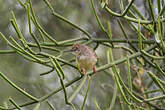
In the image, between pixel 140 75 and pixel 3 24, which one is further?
pixel 3 24

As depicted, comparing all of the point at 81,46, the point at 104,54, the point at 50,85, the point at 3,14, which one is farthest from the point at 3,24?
the point at 81,46

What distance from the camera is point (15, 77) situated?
3.64 meters

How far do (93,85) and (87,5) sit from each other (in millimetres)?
1136

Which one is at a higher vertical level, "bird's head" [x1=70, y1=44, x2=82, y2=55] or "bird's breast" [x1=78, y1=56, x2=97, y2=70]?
"bird's head" [x1=70, y1=44, x2=82, y2=55]

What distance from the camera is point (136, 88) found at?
9.12 ft

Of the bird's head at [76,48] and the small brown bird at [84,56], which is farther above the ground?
the bird's head at [76,48]

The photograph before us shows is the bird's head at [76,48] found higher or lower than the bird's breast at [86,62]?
higher

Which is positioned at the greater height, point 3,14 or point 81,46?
point 3,14

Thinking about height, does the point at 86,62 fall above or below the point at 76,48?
below

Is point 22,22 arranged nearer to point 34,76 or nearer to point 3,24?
point 3,24

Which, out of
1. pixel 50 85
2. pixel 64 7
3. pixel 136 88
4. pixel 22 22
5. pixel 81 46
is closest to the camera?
pixel 81 46

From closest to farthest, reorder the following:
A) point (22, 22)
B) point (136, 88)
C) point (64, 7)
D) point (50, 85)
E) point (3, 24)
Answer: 1. point (136, 88)
2. point (22, 22)
3. point (3, 24)
4. point (64, 7)
5. point (50, 85)

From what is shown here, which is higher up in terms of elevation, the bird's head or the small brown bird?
the bird's head

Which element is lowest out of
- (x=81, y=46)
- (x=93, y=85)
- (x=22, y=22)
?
(x=93, y=85)
